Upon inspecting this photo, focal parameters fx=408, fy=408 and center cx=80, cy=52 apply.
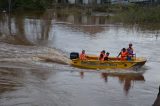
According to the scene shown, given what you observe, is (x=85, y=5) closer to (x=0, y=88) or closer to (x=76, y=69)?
(x=76, y=69)

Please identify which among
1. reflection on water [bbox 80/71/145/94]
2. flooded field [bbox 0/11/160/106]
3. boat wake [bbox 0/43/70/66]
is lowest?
reflection on water [bbox 80/71/145/94]

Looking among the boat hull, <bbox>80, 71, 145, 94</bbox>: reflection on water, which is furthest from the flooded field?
the boat hull

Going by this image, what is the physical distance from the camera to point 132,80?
2289 cm

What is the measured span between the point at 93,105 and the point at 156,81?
21.1ft

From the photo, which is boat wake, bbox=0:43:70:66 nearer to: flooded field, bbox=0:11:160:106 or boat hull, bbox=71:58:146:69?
flooded field, bbox=0:11:160:106

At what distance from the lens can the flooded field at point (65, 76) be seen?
17875mm

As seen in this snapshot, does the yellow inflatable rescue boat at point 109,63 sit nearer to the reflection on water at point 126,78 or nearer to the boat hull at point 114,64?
the boat hull at point 114,64

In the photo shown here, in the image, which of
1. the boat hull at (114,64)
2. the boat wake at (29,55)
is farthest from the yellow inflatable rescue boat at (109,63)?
the boat wake at (29,55)

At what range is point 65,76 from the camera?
22.6 meters

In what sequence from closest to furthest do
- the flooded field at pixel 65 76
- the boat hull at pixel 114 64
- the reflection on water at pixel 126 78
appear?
the flooded field at pixel 65 76 < the reflection on water at pixel 126 78 < the boat hull at pixel 114 64

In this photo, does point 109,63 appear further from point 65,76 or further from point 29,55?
point 29,55

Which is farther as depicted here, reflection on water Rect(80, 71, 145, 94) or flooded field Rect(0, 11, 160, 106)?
reflection on water Rect(80, 71, 145, 94)

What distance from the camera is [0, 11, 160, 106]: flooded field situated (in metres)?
17.9

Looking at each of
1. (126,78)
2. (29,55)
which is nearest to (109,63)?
(126,78)
